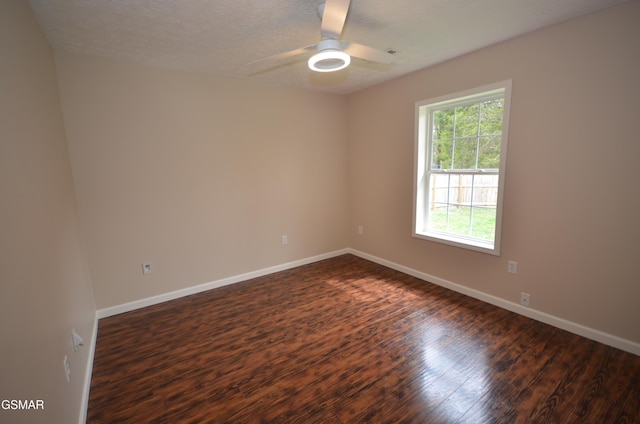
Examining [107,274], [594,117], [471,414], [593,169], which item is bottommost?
[471,414]

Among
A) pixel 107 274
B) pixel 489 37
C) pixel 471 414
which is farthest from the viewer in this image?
pixel 107 274

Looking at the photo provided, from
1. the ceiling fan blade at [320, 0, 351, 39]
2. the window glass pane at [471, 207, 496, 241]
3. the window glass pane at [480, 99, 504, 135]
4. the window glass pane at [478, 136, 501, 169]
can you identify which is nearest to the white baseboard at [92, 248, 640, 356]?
the window glass pane at [471, 207, 496, 241]

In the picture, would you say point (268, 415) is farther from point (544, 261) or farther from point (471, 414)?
point (544, 261)

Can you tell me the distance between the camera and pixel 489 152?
2.81m

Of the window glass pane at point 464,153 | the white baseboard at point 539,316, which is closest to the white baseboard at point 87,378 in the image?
the white baseboard at point 539,316

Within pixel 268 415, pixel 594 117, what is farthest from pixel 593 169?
pixel 268 415

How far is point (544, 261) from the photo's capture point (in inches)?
96.7

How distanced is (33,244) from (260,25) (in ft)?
6.36

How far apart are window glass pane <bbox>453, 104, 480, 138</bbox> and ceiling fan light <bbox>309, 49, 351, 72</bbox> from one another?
1.71 m

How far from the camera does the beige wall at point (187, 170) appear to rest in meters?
2.65

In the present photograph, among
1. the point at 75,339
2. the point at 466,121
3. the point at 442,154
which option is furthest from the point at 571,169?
the point at 75,339

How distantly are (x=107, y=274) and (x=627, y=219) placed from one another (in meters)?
4.46

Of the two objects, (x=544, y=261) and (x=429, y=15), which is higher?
(x=429, y=15)

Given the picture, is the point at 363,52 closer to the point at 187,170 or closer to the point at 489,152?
the point at 489,152
